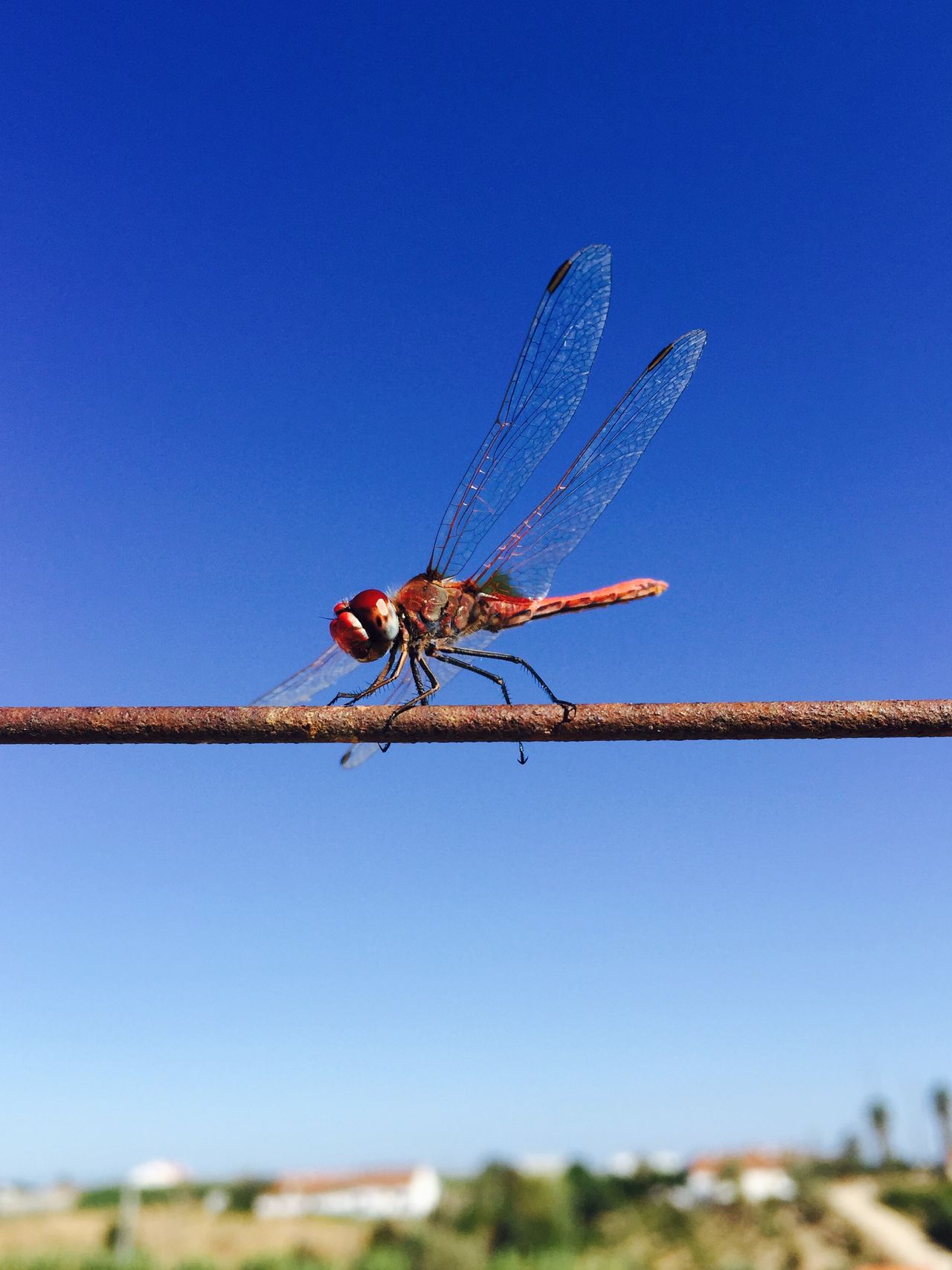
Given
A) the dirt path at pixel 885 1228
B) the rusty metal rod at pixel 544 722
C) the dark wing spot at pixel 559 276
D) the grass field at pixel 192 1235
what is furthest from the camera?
the dirt path at pixel 885 1228

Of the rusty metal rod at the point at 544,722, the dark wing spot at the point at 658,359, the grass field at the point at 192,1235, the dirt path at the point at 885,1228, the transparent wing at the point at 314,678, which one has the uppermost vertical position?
the dark wing spot at the point at 658,359

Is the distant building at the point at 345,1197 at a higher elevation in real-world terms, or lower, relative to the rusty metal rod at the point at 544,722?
lower

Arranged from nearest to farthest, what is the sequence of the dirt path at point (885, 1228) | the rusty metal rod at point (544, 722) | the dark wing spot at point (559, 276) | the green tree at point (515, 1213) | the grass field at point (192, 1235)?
the rusty metal rod at point (544, 722) < the dark wing spot at point (559, 276) < the grass field at point (192, 1235) < the green tree at point (515, 1213) < the dirt path at point (885, 1228)

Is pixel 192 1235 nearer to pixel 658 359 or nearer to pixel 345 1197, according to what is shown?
pixel 345 1197

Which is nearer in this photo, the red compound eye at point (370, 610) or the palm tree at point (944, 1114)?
the red compound eye at point (370, 610)

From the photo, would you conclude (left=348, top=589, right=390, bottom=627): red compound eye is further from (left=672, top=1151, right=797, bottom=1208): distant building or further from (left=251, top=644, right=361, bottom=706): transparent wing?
(left=672, top=1151, right=797, bottom=1208): distant building

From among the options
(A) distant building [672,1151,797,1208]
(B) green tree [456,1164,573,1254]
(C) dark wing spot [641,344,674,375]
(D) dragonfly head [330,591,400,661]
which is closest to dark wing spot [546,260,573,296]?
(C) dark wing spot [641,344,674,375]

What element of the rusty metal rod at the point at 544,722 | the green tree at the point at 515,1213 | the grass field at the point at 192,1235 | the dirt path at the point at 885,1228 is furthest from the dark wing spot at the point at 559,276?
the dirt path at the point at 885,1228

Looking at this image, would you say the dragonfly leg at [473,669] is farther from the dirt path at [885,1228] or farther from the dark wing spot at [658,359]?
the dirt path at [885,1228]
